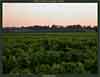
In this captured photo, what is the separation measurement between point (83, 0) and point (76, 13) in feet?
0.96

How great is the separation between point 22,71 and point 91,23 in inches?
66.2

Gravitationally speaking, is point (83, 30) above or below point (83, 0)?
below

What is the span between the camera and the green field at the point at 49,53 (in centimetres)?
413

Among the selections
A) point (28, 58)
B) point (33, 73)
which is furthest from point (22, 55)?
point (33, 73)

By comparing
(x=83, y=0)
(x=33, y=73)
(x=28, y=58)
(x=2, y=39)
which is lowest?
(x=33, y=73)

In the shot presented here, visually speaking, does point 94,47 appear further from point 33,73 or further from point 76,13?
point 33,73

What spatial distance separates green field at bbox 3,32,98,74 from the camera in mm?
4133

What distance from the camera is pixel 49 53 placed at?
164 inches

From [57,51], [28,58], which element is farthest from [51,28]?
[28,58]

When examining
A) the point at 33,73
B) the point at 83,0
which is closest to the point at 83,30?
the point at 83,0

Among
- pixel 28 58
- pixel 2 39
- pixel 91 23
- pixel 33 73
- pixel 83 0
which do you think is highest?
pixel 83 0

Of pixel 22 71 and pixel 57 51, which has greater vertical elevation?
pixel 57 51

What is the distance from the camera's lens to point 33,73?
4.15 m

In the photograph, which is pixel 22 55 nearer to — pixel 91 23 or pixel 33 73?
pixel 33 73
